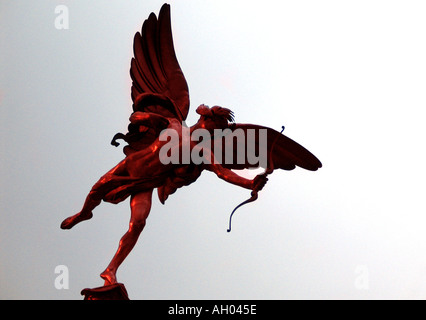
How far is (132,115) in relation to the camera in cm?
1015

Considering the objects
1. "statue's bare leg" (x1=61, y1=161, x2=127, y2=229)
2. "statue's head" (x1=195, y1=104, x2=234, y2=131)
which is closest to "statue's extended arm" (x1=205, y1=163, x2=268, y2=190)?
"statue's head" (x1=195, y1=104, x2=234, y2=131)

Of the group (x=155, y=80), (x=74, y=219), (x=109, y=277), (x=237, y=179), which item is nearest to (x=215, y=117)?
(x=237, y=179)

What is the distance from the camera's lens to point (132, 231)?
9.68 meters

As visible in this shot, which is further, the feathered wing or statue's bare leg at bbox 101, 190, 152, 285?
the feathered wing

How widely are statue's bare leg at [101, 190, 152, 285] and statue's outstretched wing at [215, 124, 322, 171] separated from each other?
40.8 inches

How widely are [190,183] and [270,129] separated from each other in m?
1.15

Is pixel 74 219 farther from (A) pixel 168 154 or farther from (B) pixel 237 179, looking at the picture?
(B) pixel 237 179

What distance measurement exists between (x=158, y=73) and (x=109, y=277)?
9.38 ft

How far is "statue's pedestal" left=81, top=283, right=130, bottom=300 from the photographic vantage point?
354 inches

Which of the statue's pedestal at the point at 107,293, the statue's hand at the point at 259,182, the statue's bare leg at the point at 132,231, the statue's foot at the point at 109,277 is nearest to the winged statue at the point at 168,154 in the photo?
the statue's bare leg at the point at 132,231

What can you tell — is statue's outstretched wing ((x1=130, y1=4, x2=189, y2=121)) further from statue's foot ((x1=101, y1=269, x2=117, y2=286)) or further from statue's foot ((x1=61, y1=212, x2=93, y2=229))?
statue's foot ((x1=101, y1=269, x2=117, y2=286))
